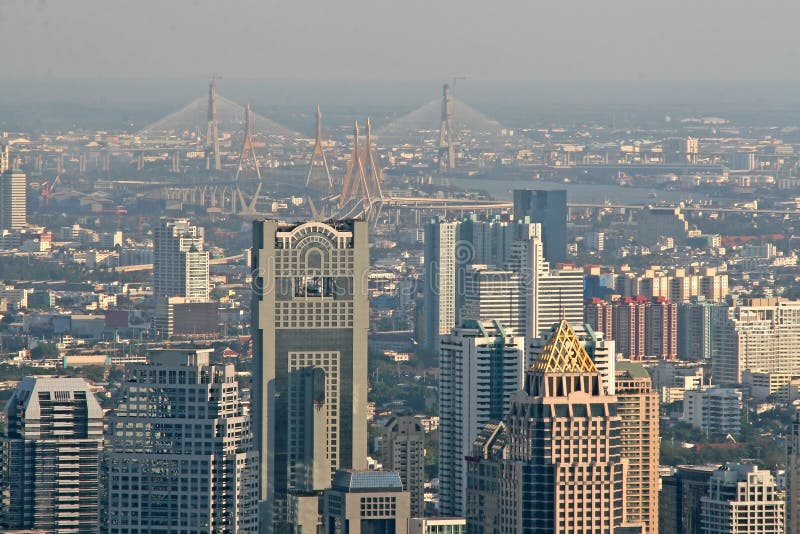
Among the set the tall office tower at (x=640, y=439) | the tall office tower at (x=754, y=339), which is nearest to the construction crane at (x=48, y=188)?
the tall office tower at (x=754, y=339)

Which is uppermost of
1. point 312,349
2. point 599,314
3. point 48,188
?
point 48,188

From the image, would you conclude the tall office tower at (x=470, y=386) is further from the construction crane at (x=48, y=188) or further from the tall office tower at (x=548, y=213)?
the construction crane at (x=48, y=188)

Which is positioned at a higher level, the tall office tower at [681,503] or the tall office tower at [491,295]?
the tall office tower at [491,295]

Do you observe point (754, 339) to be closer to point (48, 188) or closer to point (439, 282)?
point (439, 282)

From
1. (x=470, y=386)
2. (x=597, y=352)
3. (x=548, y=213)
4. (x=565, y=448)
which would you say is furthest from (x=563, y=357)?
(x=548, y=213)

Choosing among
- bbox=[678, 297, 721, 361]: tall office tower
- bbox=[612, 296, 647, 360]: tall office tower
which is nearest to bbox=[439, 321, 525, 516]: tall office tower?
bbox=[612, 296, 647, 360]: tall office tower

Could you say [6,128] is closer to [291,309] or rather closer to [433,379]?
[433,379]
